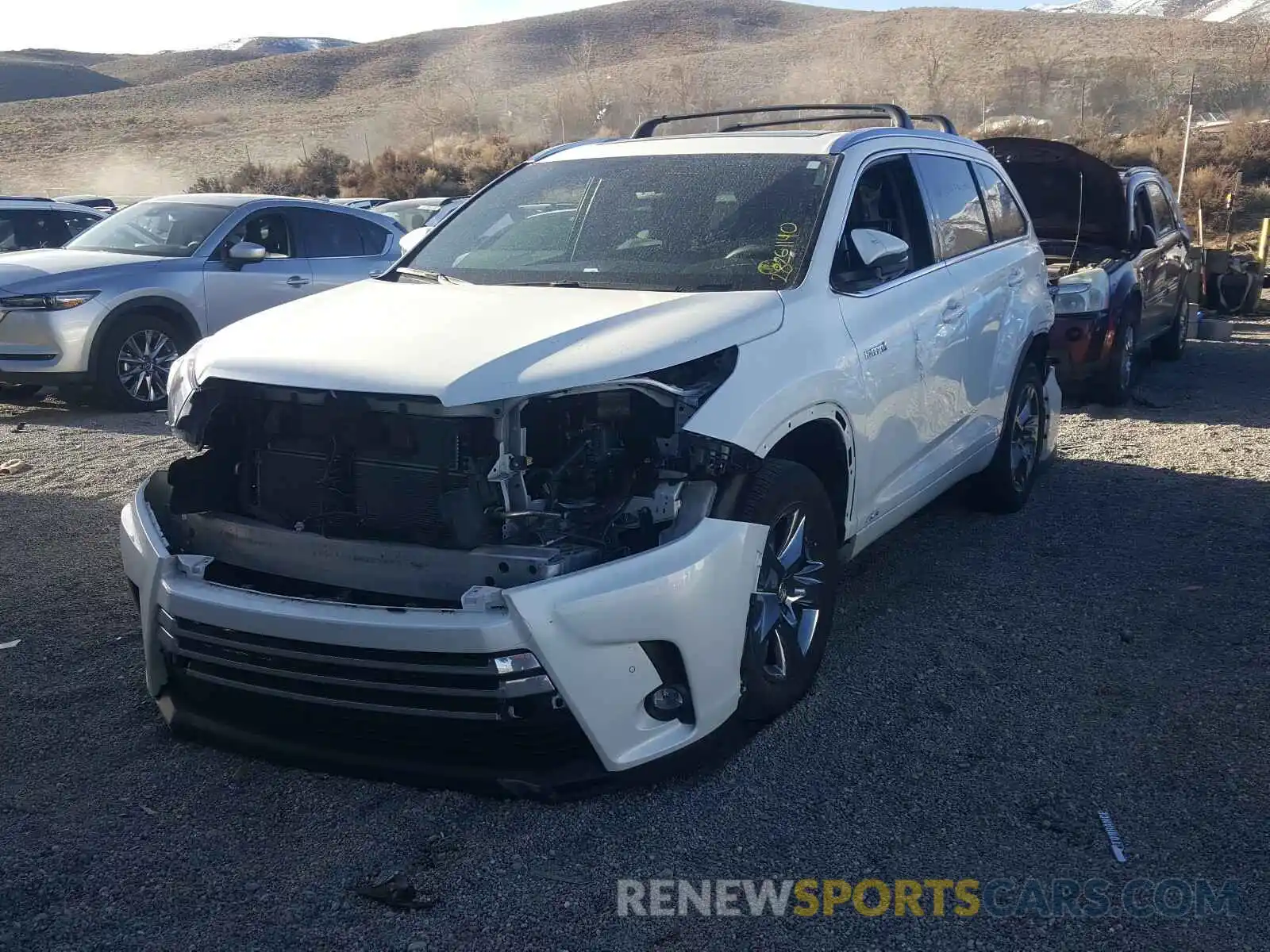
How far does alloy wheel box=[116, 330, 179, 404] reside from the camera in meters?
9.45

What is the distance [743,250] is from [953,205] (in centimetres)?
165

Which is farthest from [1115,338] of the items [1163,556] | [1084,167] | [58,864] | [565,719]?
[58,864]

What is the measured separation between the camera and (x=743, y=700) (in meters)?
3.65

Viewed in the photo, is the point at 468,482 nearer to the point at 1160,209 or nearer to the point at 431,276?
the point at 431,276

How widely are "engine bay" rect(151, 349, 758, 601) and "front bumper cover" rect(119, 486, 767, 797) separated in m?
0.18

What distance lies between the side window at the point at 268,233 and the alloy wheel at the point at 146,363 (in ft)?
3.75

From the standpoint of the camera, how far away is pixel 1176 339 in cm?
1164

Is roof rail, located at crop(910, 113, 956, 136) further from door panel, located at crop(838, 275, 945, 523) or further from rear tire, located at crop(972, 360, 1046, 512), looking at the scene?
door panel, located at crop(838, 275, 945, 523)

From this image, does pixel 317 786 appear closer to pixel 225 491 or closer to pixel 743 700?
pixel 225 491

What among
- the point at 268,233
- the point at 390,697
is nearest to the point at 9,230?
the point at 268,233

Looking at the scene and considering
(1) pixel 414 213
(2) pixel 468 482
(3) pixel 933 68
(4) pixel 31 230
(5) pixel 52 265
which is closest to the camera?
(2) pixel 468 482

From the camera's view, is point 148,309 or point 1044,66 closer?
point 148,309

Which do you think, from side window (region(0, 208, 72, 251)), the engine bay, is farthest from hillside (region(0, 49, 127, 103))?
the engine bay

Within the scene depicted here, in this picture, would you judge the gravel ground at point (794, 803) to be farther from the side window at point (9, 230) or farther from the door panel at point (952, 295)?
the side window at point (9, 230)
